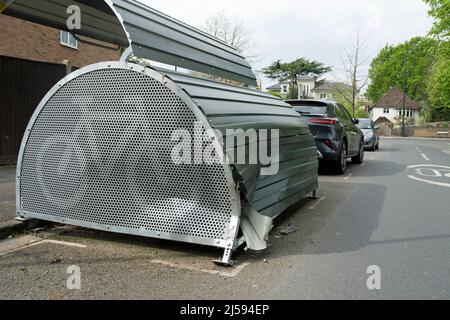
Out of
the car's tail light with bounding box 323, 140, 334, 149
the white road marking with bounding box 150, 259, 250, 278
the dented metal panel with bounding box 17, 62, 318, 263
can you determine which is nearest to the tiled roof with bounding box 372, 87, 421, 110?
the car's tail light with bounding box 323, 140, 334, 149

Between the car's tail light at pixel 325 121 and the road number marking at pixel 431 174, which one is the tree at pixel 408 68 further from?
the car's tail light at pixel 325 121

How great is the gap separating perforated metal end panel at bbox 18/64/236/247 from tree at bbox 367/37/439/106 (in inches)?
3248

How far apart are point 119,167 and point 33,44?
13587 mm

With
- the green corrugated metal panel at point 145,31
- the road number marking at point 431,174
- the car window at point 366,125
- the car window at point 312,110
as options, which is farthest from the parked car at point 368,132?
the green corrugated metal panel at point 145,31

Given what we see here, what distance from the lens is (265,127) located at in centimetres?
543

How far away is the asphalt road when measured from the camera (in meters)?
3.52

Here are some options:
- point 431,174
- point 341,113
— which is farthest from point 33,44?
point 431,174

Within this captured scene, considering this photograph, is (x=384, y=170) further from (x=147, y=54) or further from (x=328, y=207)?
(x=147, y=54)

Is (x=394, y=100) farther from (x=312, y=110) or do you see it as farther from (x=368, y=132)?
(x=312, y=110)

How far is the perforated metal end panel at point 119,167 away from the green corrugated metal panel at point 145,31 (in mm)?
552

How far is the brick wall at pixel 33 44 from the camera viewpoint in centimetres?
1476
